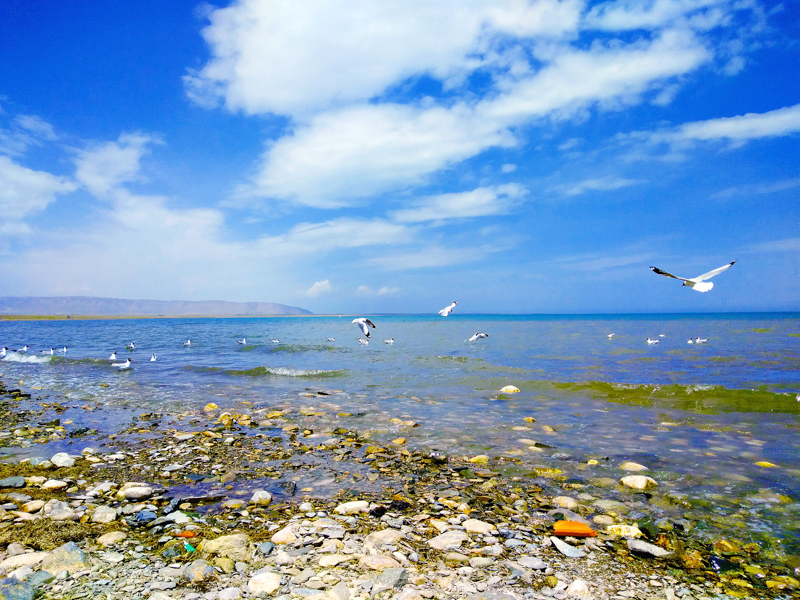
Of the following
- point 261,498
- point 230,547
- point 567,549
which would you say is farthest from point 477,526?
point 261,498

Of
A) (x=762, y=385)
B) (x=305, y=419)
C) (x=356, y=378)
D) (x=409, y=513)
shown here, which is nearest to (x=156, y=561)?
(x=409, y=513)

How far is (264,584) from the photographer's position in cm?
323

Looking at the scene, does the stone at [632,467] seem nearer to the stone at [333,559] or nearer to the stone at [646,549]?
the stone at [646,549]

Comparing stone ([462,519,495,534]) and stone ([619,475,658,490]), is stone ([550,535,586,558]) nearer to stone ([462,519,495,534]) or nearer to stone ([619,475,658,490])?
stone ([462,519,495,534])

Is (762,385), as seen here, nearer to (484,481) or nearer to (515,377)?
(515,377)

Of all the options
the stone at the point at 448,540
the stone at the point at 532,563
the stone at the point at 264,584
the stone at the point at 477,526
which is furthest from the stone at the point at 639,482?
the stone at the point at 264,584

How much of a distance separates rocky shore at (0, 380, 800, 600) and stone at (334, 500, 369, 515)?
16mm

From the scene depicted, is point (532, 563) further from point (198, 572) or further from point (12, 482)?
point (12, 482)

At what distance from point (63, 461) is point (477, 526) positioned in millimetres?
6139

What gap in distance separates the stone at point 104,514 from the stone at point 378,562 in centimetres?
283

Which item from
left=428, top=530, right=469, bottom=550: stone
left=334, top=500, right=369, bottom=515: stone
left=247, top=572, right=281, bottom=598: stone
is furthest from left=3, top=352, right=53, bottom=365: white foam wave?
left=428, top=530, right=469, bottom=550: stone

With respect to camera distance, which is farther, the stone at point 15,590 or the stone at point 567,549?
the stone at point 567,549

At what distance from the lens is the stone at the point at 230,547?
3664 millimetres

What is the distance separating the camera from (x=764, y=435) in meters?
8.13
